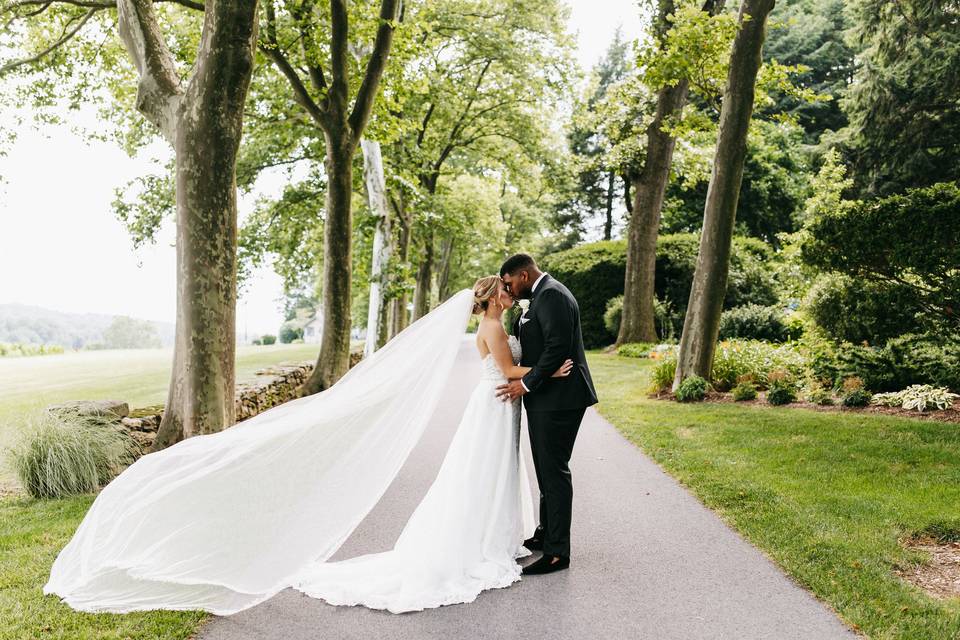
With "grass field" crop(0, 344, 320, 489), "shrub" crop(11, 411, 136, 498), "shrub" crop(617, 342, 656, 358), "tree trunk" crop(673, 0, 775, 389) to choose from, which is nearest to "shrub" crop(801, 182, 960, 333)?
"tree trunk" crop(673, 0, 775, 389)

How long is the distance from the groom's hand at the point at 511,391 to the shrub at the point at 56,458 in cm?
501

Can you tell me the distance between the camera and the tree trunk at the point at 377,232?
17.8 m

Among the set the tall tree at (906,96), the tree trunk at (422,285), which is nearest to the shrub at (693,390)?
the tall tree at (906,96)

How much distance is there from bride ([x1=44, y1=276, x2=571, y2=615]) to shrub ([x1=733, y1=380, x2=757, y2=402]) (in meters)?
7.70

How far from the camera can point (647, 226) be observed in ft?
70.9

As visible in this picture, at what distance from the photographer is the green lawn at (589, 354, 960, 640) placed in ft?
13.9

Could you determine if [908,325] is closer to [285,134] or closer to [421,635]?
[421,635]

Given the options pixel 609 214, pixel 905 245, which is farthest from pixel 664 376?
pixel 609 214

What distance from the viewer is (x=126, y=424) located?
8.10 meters

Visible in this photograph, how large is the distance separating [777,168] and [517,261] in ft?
113

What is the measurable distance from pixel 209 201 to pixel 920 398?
10220 millimetres

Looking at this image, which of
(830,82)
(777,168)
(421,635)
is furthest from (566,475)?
(830,82)

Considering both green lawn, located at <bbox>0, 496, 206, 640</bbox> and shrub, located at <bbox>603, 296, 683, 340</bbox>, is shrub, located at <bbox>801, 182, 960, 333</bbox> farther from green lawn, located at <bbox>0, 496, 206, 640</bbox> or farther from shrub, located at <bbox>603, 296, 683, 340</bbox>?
shrub, located at <bbox>603, 296, 683, 340</bbox>

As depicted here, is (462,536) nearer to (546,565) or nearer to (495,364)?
(546,565)
